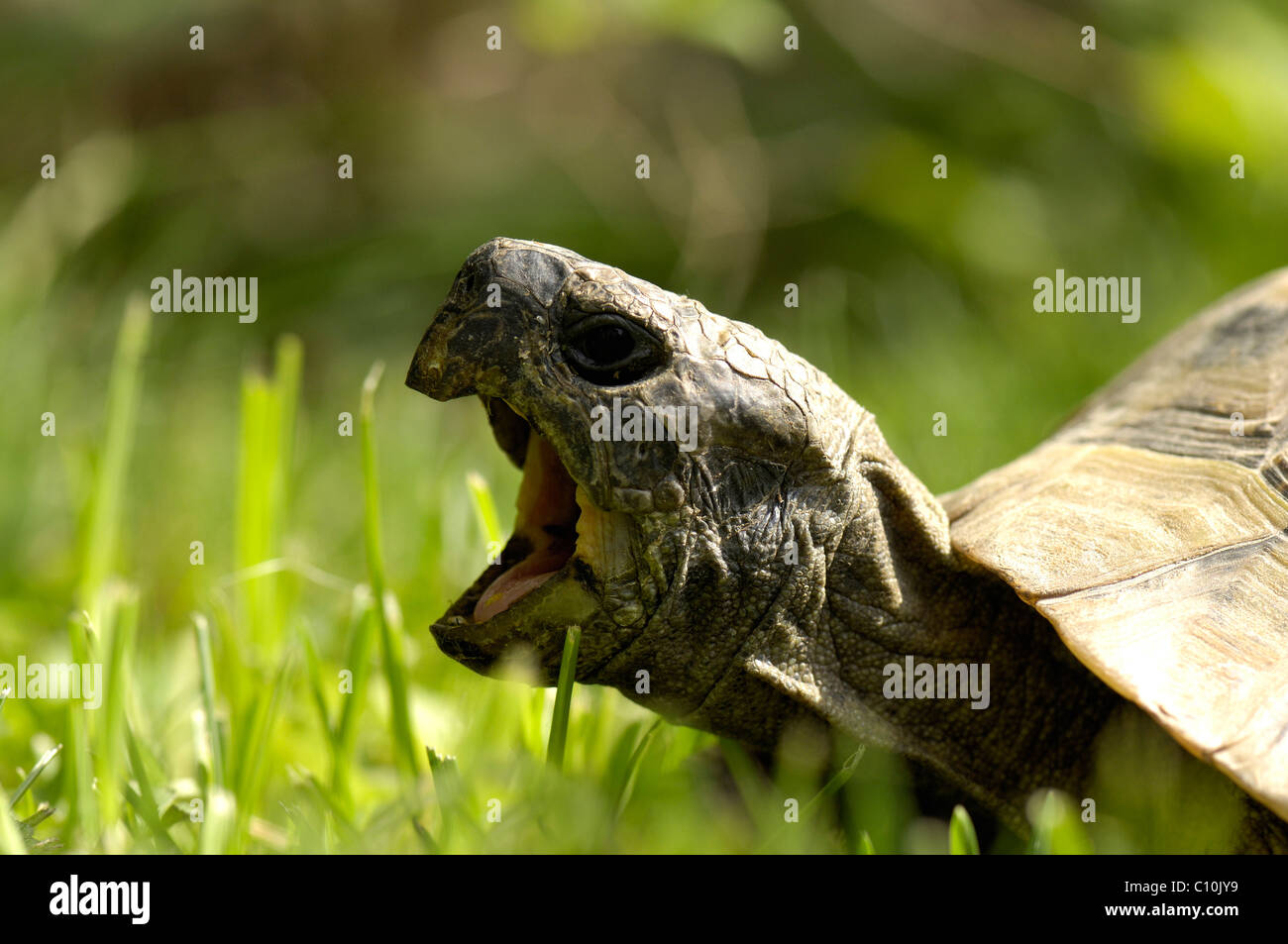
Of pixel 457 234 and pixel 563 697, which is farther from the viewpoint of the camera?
pixel 457 234

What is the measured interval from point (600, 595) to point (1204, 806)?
0.99 metres

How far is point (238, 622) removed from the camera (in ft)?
8.96

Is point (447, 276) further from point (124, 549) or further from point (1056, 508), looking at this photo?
point (1056, 508)

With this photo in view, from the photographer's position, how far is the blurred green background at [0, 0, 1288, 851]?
273 cm

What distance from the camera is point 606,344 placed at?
177 centimetres

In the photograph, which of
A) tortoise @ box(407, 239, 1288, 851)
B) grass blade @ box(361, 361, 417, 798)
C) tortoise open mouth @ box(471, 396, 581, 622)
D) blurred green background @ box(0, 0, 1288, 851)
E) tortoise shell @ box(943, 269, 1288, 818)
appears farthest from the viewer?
blurred green background @ box(0, 0, 1288, 851)

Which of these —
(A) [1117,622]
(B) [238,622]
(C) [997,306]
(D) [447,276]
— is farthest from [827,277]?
(A) [1117,622]

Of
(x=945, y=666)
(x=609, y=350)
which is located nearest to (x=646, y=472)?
(x=609, y=350)

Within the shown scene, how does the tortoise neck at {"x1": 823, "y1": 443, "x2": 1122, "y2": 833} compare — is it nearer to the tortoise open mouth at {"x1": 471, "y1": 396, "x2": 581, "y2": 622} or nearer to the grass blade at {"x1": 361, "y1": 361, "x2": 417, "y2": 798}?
the tortoise open mouth at {"x1": 471, "y1": 396, "x2": 581, "y2": 622}

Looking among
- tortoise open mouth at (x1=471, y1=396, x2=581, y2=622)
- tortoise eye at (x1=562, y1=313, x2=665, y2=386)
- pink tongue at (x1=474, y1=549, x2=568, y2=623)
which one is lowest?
pink tongue at (x1=474, y1=549, x2=568, y2=623)

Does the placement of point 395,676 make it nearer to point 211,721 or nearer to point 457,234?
point 211,721

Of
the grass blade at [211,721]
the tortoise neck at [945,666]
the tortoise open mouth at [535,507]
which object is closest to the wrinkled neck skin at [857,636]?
the tortoise neck at [945,666]

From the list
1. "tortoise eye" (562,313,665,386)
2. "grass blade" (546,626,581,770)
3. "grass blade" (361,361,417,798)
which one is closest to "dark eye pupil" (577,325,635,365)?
"tortoise eye" (562,313,665,386)

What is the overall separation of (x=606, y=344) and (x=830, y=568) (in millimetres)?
535
